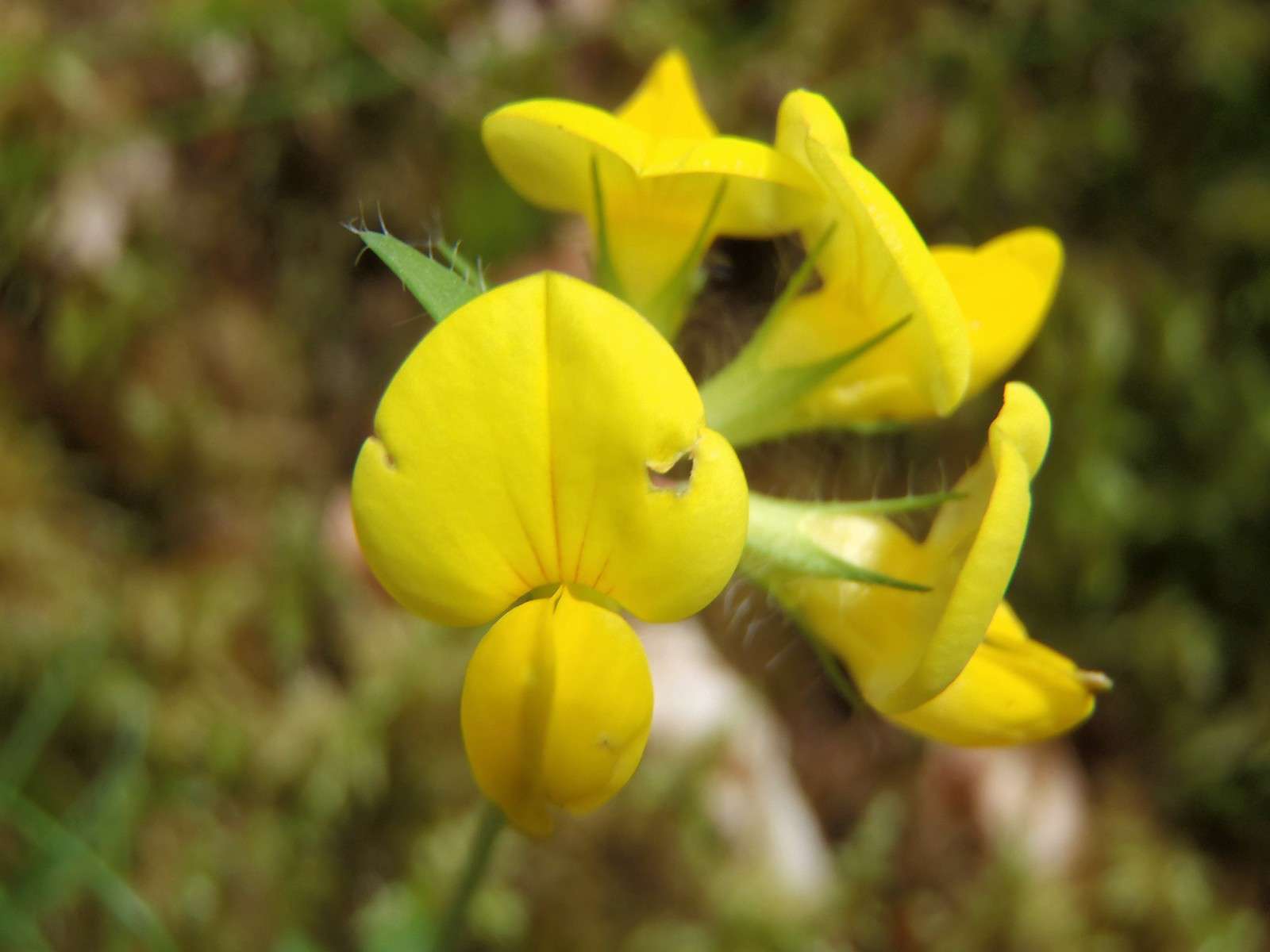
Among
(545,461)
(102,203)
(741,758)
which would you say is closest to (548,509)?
(545,461)

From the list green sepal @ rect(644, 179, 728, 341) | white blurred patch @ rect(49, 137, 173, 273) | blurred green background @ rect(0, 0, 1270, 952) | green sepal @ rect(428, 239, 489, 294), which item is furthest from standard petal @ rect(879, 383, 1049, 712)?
white blurred patch @ rect(49, 137, 173, 273)

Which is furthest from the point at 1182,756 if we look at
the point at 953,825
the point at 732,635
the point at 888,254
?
the point at 888,254

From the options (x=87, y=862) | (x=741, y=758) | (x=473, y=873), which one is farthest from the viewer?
(x=741, y=758)

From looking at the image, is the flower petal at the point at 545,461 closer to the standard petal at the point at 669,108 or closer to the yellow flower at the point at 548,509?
the yellow flower at the point at 548,509

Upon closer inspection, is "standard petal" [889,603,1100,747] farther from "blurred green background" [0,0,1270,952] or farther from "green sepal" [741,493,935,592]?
"blurred green background" [0,0,1270,952]

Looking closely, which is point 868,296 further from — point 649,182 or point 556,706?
point 556,706

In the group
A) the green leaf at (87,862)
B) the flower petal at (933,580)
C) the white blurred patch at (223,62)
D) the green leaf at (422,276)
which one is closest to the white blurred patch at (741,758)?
the green leaf at (87,862)

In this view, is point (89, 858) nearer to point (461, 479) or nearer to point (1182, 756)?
point (461, 479)
